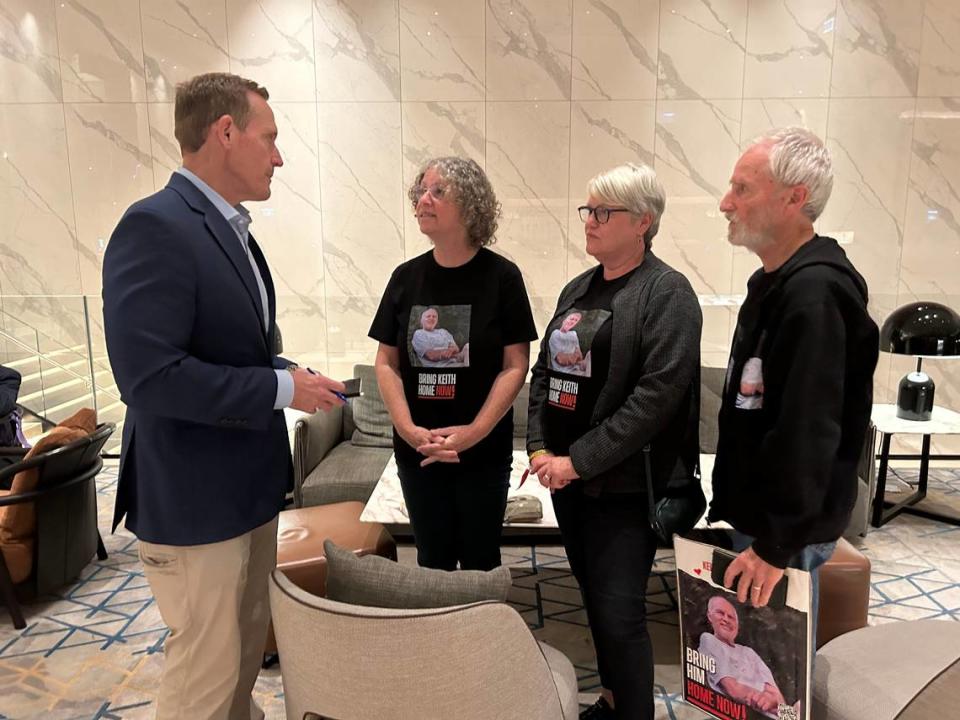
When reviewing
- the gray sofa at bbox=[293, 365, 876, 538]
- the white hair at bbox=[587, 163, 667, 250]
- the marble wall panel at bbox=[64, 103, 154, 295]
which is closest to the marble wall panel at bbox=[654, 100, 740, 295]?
the gray sofa at bbox=[293, 365, 876, 538]

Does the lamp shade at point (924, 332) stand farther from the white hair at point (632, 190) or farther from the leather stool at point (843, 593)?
the white hair at point (632, 190)

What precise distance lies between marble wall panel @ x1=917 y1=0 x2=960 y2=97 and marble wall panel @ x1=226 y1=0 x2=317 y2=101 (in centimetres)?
417

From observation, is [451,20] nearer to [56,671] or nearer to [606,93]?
[606,93]

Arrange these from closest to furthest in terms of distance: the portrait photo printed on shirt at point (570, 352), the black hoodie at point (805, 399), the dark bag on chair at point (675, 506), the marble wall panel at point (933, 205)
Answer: the black hoodie at point (805, 399) < the dark bag on chair at point (675, 506) < the portrait photo printed on shirt at point (570, 352) < the marble wall panel at point (933, 205)

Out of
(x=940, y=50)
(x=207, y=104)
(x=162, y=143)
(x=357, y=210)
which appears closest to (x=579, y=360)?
(x=207, y=104)

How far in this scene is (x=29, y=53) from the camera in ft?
16.5

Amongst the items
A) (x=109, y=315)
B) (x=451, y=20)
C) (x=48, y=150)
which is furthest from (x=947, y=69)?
(x=48, y=150)

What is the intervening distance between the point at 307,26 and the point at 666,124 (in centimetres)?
258

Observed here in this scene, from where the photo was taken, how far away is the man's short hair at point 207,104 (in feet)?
4.88

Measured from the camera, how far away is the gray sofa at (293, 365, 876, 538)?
3635 millimetres

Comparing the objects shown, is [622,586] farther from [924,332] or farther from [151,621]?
[924,332]

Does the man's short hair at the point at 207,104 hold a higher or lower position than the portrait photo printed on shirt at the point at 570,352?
higher

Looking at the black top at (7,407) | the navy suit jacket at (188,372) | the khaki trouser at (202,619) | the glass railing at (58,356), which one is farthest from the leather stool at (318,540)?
the glass railing at (58,356)

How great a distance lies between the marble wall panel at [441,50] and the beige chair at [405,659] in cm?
417
